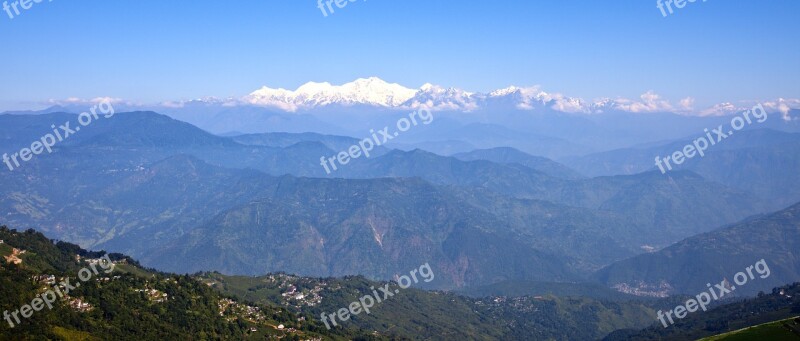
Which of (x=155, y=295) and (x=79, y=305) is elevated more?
(x=79, y=305)

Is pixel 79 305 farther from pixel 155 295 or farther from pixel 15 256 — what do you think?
pixel 15 256

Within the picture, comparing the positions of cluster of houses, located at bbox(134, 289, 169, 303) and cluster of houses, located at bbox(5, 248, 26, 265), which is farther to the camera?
cluster of houses, located at bbox(5, 248, 26, 265)

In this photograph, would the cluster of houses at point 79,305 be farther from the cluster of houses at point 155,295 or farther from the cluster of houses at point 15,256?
the cluster of houses at point 15,256

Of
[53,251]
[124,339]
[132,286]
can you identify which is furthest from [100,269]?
[124,339]

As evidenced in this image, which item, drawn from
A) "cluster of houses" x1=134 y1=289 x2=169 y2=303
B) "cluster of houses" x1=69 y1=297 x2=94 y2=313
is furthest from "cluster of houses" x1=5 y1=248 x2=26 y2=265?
"cluster of houses" x1=134 y1=289 x2=169 y2=303

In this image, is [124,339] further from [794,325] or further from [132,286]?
[794,325]

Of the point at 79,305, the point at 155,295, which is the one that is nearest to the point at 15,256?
the point at 79,305

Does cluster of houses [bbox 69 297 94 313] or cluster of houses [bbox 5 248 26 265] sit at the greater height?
cluster of houses [bbox 5 248 26 265]

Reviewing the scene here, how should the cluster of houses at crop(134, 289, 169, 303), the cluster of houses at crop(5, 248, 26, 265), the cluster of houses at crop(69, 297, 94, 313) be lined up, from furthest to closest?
the cluster of houses at crop(5, 248, 26, 265), the cluster of houses at crop(134, 289, 169, 303), the cluster of houses at crop(69, 297, 94, 313)

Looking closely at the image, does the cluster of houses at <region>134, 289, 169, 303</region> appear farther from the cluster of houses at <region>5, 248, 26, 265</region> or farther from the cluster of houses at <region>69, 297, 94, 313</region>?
the cluster of houses at <region>5, 248, 26, 265</region>

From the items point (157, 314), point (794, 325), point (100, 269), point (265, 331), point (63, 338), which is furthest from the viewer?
point (100, 269)

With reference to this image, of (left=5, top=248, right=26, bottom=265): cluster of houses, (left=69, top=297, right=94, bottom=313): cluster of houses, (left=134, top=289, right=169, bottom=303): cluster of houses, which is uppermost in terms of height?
(left=5, top=248, right=26, bottom=265): cluster of houses
